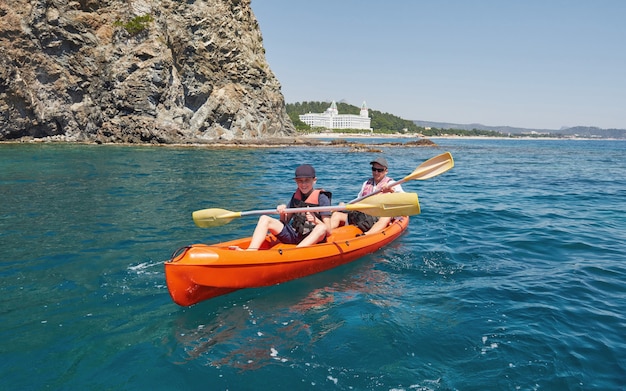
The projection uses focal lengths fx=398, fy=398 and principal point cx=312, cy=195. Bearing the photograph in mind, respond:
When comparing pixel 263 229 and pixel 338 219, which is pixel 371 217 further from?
pixel 263 229

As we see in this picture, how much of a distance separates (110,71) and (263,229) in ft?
118

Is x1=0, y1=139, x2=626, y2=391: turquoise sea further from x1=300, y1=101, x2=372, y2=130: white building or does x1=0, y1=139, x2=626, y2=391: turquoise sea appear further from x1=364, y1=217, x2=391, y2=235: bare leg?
x1=300, y1=101, x2=372, y2=130: white building

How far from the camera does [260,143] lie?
134 ft

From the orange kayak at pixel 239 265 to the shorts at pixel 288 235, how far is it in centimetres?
11

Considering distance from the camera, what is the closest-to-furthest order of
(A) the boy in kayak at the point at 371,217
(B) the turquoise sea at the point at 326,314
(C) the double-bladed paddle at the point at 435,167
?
(B) the turquoise sea at the point at 326,314 → (C) the double-bladed paddle at the point at 435,167 → (A) the boy in kayak at the point at 371,217

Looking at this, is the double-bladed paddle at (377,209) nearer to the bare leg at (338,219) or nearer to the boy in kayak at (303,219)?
the boy in kayak at (303,219)

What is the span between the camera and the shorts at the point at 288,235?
602 centimetres

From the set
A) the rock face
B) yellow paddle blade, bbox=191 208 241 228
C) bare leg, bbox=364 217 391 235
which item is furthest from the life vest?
the rock face

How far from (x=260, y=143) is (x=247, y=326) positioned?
122ft

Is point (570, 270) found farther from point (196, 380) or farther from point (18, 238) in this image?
point (18, 238)

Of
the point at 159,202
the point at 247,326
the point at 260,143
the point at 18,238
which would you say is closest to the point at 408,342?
the point at 247,326

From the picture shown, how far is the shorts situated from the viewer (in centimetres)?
602

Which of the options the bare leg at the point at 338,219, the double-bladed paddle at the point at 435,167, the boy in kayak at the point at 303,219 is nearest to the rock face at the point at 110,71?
the bare leg at the point at 338,219

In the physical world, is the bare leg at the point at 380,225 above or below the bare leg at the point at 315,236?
below
